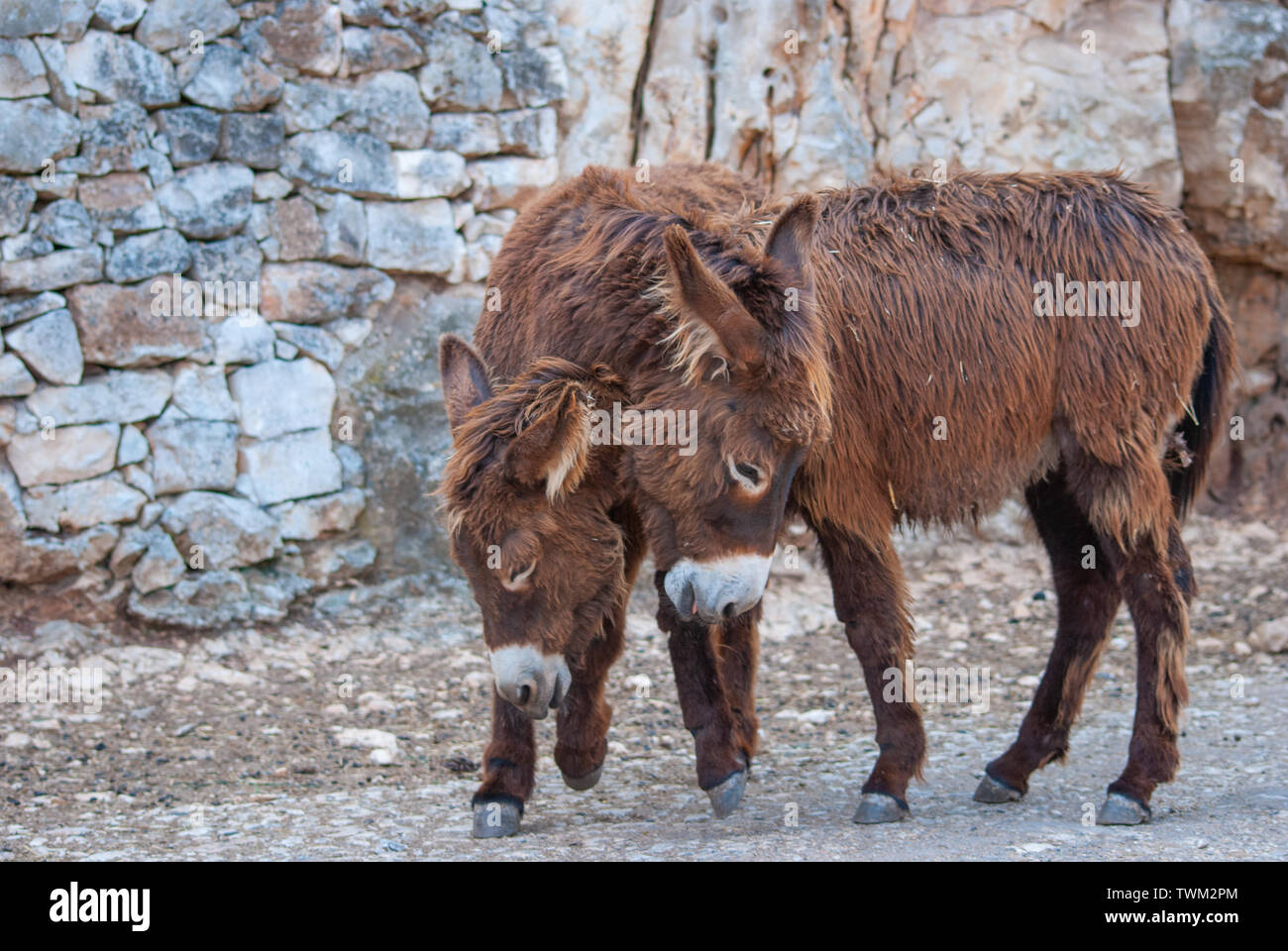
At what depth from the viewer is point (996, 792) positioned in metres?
4.52

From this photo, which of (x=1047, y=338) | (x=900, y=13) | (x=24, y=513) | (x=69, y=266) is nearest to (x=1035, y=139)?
(x=900, y=13)

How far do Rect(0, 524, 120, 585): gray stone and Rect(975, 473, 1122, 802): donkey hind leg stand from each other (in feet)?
13.2

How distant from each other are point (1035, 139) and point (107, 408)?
5.42m

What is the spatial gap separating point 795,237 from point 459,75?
3.64 meters

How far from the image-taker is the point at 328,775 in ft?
16.1

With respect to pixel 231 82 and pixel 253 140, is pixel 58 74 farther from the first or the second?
pixel 253 140

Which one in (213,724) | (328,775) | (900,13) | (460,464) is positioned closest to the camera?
(460,464)

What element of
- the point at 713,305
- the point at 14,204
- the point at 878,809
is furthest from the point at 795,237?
the point at 14,204

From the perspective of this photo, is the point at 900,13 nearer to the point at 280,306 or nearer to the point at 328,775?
the point at 280,306

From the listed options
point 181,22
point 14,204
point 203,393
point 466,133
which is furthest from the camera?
point 466,133

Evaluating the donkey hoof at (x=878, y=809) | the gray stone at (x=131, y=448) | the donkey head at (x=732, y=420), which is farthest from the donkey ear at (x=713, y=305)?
the gray stone at (x=131, y=448)

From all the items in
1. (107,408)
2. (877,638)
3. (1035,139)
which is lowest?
(877,638)

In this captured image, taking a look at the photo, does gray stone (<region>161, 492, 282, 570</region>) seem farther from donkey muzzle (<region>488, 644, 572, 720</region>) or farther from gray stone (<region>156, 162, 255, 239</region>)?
donkey muzzle (<region>488, 644, 572, 720</region>)

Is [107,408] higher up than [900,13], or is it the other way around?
[900,13]
